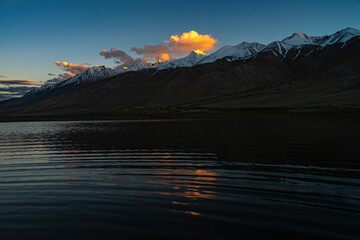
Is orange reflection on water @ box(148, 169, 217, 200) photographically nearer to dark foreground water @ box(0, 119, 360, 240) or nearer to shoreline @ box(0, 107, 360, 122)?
dark foreground water @ box(0, 119, 360, 240)

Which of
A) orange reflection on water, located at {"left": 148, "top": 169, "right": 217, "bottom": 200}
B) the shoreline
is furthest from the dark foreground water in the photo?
the shoreline

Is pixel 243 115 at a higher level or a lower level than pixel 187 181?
higher

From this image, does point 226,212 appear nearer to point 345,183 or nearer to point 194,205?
point 194,205

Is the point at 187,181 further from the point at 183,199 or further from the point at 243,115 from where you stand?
the point at 243,115

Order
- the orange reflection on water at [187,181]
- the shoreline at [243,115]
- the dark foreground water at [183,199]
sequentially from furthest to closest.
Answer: the shoreline at [243,115], the orange reflection on water at [187,181], the dark foreground water at [183,199]

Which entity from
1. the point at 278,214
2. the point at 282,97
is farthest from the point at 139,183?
the point at 282,97

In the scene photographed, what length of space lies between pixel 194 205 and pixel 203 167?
7.71 meters

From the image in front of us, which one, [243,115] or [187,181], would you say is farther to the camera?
[243,115]

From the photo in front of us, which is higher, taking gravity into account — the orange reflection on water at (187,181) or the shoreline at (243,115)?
the shoreline at (243,115)

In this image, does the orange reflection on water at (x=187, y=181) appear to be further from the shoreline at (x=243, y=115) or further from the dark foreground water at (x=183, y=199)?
the shoreline at (x=243, y=115)

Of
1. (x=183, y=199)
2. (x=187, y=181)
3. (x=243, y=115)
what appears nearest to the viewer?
(x=183, y=199)

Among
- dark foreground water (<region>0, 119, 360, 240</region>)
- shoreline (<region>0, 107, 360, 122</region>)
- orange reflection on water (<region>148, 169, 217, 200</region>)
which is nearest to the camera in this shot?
dark foreground water (<region>0, 119, 360, 240</region>)

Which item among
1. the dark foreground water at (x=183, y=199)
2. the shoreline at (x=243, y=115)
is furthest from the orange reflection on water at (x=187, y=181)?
the shoreline at (x=243, y=115)

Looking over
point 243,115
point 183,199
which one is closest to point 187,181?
point 183,199
